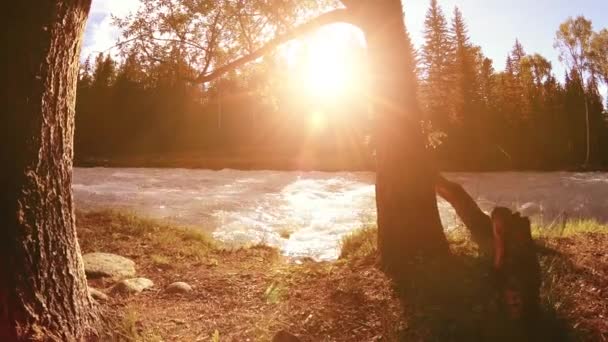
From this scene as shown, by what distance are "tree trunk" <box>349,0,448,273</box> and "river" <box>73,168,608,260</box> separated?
13.8ft

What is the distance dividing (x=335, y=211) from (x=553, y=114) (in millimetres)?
39976

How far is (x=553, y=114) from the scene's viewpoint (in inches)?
1833

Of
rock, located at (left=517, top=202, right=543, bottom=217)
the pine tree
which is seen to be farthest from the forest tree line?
rock, located at (left=517, top=202, right=543, bottom=217)

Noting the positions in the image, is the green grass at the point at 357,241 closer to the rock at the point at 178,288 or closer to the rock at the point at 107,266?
the rock at the point at 178,288

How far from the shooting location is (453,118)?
26938 millimetres

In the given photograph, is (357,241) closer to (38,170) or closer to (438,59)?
(38,170)

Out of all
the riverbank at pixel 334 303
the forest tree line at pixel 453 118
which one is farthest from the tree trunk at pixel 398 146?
the forest tree line at pixel 453 118

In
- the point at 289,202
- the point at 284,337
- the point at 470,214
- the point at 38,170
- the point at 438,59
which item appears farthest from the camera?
the point at 438,59

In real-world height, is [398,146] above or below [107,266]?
above

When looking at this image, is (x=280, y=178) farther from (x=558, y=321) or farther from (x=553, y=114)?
(x=553, y=114)

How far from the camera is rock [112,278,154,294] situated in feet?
17.7

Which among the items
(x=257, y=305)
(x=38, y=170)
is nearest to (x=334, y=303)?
(x=257, y=305)

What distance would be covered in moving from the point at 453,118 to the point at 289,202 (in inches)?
528

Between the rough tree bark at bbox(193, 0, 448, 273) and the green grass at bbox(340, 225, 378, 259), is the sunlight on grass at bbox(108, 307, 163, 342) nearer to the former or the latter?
the rough tree bark at bbox(193, 0, 448, 273)
